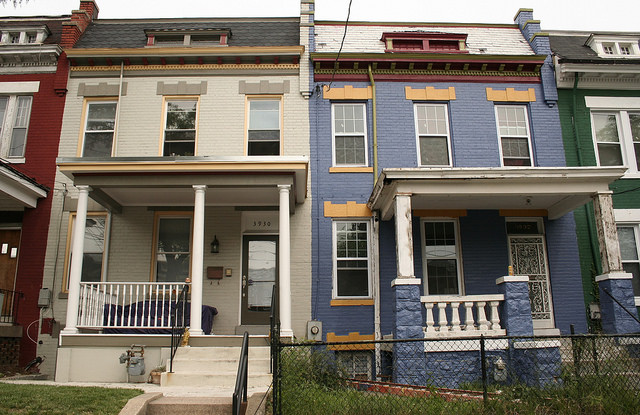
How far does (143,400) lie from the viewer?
239 inches

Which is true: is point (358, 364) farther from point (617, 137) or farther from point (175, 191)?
point (617, 137)

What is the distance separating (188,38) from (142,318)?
23.3ft

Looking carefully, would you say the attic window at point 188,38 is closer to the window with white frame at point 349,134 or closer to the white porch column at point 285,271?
the window with white frame at point 349,134

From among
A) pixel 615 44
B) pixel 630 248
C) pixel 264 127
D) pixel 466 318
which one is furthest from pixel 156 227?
pixel 615 44

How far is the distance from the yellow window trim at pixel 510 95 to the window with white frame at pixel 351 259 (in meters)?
4.38

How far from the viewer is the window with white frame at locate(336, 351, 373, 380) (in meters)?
10.5

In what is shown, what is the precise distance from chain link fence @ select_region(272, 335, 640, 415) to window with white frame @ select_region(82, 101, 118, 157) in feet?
22.6

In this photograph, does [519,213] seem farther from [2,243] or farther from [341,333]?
[2,243]

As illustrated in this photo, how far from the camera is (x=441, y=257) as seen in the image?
11391 mm

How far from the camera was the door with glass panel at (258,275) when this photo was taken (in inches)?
438

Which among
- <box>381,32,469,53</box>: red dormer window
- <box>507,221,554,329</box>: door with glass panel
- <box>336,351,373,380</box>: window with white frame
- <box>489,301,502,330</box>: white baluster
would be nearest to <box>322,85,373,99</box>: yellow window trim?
<box>381,32,469,53</box>: red dormer window

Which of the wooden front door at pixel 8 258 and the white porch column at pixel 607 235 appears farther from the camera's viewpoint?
the wooden front door at pixel 8 258

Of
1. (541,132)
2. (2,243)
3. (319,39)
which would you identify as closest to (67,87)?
(2,243)

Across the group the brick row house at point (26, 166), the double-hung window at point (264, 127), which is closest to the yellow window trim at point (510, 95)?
the double-hung window at point (264, 127)
